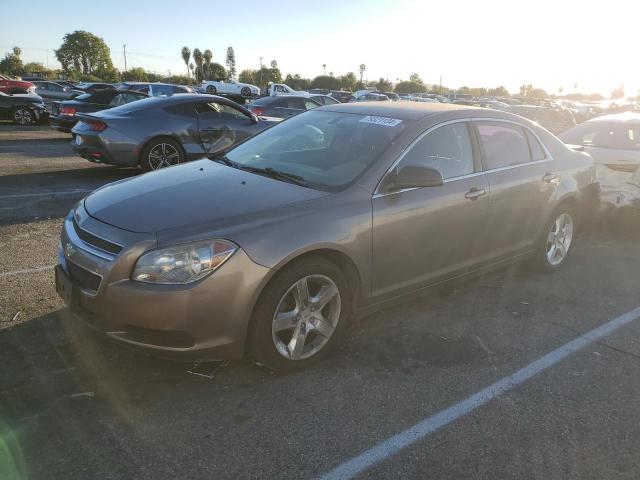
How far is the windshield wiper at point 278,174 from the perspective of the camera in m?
3.59

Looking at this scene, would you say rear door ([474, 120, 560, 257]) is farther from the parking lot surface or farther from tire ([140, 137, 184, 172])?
tire ([140, 137, 184, 172])

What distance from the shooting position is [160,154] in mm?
8836

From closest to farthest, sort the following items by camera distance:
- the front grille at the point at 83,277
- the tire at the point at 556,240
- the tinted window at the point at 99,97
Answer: the front grille at the point at 83,277 < the tire at the point at 556,240 < the tinted window at the point at 99,97

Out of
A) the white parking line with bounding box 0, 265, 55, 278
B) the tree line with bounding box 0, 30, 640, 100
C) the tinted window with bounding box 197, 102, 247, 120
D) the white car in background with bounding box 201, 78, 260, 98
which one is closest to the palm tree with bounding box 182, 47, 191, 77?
the tree line with bounding box 0, 30, 640, 100

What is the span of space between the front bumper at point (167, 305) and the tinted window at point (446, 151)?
62.8 inches

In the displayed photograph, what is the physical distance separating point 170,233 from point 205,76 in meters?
115

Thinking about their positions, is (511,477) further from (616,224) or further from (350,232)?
(616,224)

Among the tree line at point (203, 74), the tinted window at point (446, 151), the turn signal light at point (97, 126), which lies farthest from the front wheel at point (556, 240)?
the tree line at point (203, 74)

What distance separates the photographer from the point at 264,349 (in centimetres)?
308

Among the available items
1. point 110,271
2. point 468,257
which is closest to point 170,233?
point 110,271

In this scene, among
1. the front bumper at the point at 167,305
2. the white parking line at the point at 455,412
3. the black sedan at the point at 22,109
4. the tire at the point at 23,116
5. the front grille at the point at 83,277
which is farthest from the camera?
the tire at the point at 23,116

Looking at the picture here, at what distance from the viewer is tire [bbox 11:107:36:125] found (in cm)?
1712

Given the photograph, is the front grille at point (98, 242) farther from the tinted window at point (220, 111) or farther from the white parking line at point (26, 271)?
the tinted window at point (220, 111)

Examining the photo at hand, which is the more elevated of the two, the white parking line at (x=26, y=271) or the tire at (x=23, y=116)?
the tire at (x=23, y=116)
